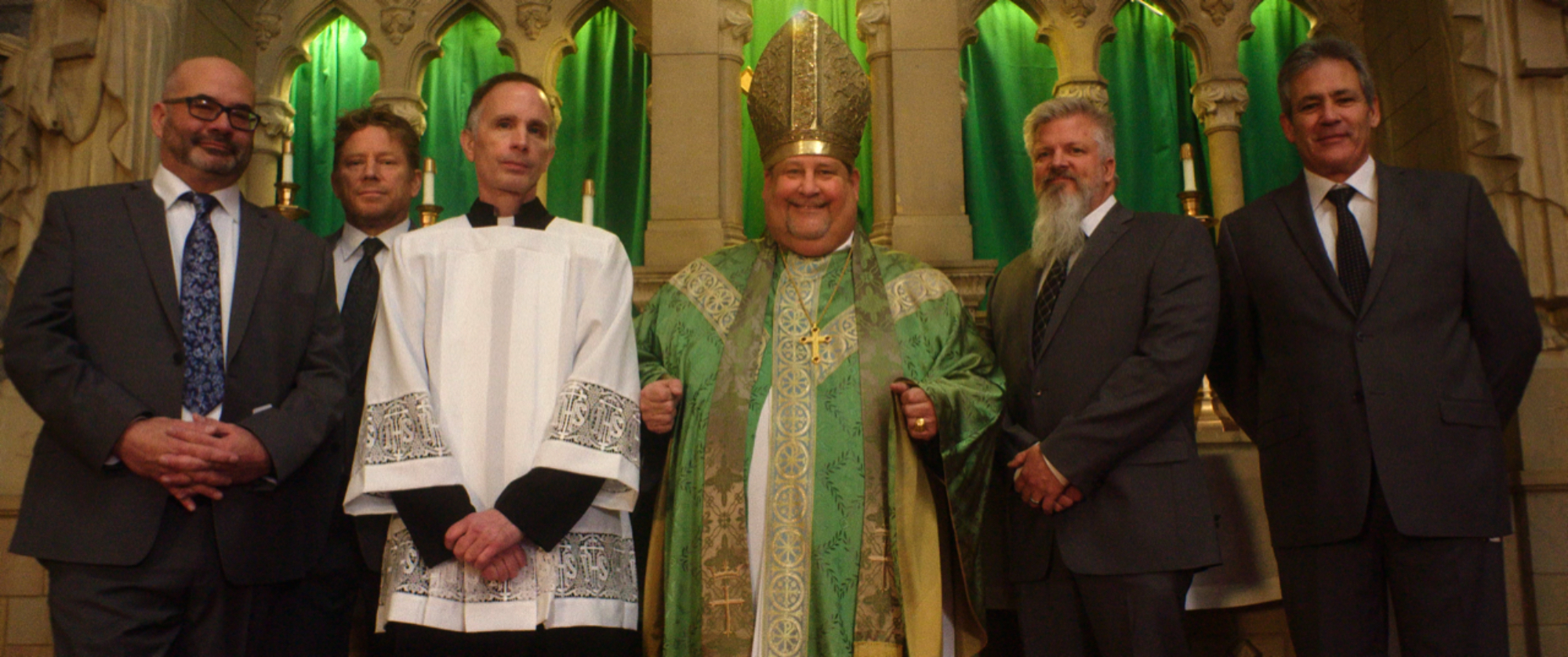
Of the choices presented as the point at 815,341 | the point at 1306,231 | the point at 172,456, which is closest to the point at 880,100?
the point at 815,341

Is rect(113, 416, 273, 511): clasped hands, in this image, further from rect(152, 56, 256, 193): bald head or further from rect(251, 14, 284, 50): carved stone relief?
rect(251, 14, 284, 50): carved stone relief

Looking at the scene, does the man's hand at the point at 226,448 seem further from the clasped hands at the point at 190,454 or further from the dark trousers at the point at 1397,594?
the dark trousers at the point at 1397,594

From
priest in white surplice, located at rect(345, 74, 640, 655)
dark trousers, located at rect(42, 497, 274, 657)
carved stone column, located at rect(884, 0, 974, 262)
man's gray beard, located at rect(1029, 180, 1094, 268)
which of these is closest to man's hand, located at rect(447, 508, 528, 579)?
priest in white surplice, located at rect(345, 74, 640, 655)

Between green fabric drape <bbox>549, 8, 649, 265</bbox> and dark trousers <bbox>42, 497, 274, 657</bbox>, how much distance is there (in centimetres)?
262

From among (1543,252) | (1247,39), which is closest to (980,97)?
(1247,39)

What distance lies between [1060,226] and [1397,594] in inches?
43.8

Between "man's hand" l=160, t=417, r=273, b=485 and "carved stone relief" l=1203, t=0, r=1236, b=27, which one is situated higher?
"carved stone relief" l=1203, t=0, r=1236, b=27

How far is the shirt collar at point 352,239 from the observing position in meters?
3.36

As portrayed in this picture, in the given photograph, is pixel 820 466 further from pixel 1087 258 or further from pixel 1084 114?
pixel 1084 114

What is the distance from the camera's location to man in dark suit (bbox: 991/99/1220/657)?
2650 millimetres

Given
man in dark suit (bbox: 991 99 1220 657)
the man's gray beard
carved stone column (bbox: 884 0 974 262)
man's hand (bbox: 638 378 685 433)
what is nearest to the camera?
man in dark suit (bbox: 991 99 1220 657)

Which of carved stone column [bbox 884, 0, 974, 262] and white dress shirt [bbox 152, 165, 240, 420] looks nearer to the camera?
white dress shirt [bbox 152, 165, 240, 420]

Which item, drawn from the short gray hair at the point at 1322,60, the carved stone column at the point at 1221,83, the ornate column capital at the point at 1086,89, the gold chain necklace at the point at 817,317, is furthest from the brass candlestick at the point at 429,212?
the carved stone column at the point at 1221,83

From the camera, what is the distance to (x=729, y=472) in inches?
115
